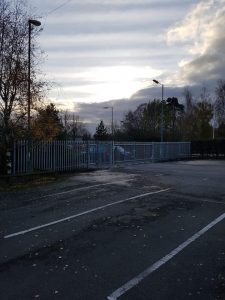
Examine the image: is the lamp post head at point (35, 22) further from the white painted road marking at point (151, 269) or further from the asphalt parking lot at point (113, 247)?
the white painted road marking at point (151, 269)

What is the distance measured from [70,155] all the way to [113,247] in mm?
18722

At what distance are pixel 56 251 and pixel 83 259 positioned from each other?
717 millimetres

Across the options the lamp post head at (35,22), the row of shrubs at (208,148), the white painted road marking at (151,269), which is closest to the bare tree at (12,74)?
the lamp post head at (35,22)

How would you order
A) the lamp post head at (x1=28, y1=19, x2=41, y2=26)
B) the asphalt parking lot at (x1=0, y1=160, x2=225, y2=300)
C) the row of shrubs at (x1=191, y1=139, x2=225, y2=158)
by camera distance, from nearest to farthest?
the asphalt parking lot at (x1=0, y1=160, x2=225, y2=300), the lamp post head at (x1=28, y1=19, x2=41, y2=26), the row of shrubs at (x1=191, y1=139, x2=225, y2=158)

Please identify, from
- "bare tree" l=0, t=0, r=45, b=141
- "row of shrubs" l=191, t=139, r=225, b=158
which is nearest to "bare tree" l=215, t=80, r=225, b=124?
"row of shrubs" l=191, t=139, r=225, b=158

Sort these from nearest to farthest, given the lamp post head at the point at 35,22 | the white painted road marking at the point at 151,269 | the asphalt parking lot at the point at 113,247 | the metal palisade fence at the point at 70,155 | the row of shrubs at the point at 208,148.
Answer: the white painted road marking at the point at 151,269 → the asphalt parking lot at the point at 113,247 → the lamp post head at the point at 35,22 → the metal palisade fence at the point at 70,155 → the row of shrubs at the point at 208,148

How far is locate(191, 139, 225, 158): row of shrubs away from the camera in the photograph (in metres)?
49.8

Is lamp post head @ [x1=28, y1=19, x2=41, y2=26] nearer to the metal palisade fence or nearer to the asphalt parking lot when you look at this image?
the metal palisade fence

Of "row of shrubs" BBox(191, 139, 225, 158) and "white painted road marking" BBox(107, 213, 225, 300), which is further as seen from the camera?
"row of shrubs" BBox(191, 139, 225, 158)

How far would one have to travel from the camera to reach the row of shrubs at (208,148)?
164ft

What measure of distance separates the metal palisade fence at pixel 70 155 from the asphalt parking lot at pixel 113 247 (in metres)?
8.45

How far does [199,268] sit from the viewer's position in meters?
6.91

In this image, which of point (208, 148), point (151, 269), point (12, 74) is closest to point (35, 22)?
point (12, 74)

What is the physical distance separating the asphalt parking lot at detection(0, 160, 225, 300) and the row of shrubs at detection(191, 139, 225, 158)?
118ft
